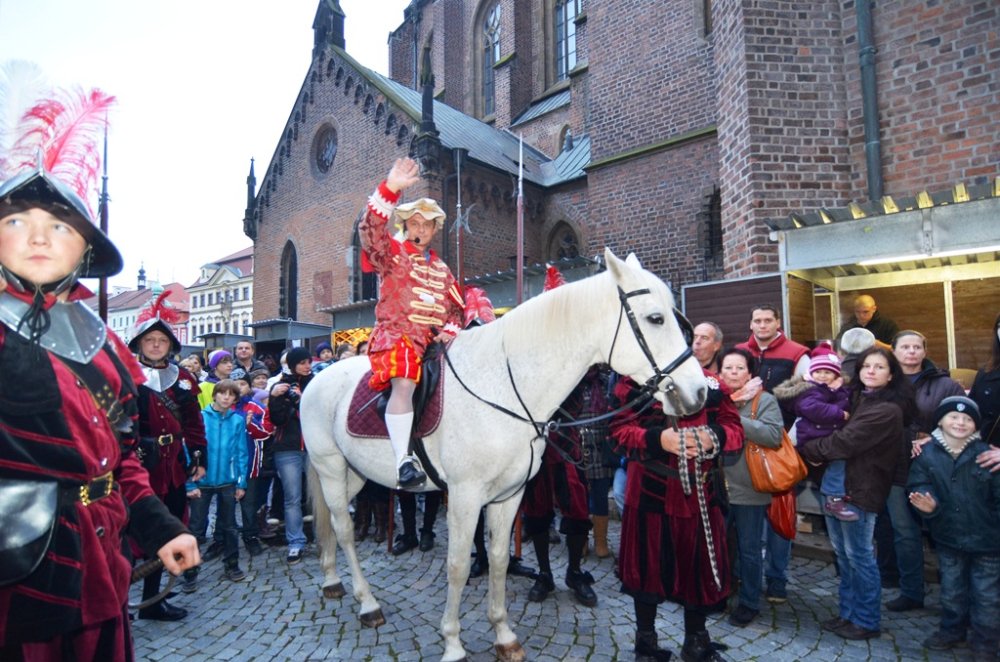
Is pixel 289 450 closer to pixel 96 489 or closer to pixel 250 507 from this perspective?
pixel 250 507

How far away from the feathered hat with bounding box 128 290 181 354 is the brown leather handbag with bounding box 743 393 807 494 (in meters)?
4.29

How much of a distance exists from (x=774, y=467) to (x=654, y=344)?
A: 1480 mm

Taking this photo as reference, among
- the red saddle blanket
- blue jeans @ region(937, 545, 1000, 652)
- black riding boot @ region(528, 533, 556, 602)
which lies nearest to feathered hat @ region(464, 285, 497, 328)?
the red saddle blanket

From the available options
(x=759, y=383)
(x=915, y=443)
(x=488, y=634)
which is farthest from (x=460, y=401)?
(x=915, y=443)

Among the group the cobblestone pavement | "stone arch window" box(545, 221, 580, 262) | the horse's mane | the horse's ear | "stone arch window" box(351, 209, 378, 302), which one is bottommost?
the cobblestone pavement

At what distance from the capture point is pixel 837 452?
3.54 meters

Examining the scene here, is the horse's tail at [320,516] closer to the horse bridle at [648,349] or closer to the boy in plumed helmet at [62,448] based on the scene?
the boy in plumed helmet at [62,448]

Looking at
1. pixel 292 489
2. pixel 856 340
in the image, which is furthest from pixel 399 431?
pixel 856 340

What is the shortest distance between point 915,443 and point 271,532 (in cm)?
581

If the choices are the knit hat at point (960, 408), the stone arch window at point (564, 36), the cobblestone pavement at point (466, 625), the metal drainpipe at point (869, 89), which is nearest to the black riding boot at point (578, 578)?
the cobblestone pavement at point (466, 625)

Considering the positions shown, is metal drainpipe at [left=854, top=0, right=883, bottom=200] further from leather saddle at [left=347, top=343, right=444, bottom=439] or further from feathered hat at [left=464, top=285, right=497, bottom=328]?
leather saddle at [left=347, top=343, right=444, bottom=439]

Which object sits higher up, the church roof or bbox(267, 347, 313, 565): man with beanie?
the church roof

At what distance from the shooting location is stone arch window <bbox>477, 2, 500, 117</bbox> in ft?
77.3

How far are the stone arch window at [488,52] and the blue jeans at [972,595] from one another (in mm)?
23093
